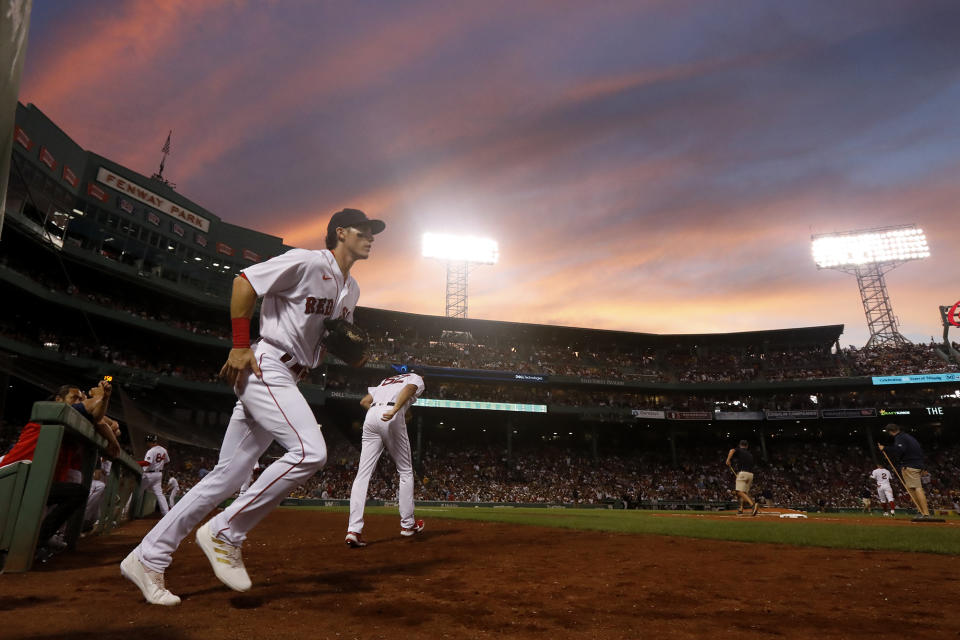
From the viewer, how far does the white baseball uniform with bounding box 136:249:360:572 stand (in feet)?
10.3

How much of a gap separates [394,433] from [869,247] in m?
47.8

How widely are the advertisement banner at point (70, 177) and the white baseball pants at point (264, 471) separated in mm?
31650

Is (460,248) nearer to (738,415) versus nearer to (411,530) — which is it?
(738,415)

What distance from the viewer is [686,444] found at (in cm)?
3731

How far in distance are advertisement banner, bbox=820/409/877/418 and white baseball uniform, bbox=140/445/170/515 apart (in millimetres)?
36077

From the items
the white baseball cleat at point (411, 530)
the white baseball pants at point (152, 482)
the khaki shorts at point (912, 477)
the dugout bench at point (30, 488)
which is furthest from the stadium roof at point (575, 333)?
the dugout bench at point (30, 488)

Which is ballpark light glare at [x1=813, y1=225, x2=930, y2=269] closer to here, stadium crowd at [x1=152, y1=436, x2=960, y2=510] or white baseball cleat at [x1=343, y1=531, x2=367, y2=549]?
stadium crowd at [x1=152, y1=436, x2=960, y2=510]

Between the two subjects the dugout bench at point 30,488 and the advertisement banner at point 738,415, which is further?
the advertisement banner at point 738,415

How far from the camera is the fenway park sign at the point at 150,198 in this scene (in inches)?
1168

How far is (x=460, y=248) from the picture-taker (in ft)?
130

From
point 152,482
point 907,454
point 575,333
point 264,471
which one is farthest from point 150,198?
point 907,454

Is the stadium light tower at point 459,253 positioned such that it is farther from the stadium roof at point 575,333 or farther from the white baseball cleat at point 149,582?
the white baseball cleat at point 149,582

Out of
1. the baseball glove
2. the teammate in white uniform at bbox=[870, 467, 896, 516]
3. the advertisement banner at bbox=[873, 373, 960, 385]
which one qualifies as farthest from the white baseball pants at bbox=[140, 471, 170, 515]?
the advertisement banner at bbox=[873, 373, 960, 385]

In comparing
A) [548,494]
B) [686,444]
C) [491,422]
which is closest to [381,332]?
[491,422]
